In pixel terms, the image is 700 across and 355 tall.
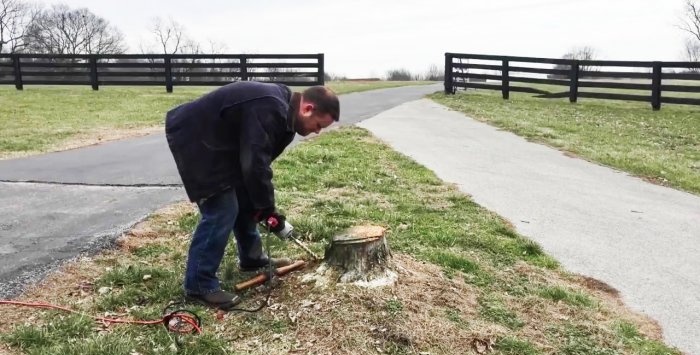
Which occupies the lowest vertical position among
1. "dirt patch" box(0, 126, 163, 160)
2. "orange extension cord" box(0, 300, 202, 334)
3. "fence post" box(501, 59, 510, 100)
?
"orange extension cord" box(0, 300, 202, 334)

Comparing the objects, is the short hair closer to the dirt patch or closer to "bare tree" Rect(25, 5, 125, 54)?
the dirt patch

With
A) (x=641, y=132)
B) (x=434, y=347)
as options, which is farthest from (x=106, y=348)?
(x=641, y=132)

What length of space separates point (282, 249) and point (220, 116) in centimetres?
160

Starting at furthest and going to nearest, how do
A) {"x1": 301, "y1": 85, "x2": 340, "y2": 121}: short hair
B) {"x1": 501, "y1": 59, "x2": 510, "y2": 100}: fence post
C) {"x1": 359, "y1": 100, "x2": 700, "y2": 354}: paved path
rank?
{"x1": 501, "y1": 59, "x2": 510, "y2": 100}: fence post, {"x1": 359, "y1": 100, "x2": 700, "y2": 354}: paved path, {"x1": 301, "y1": 85, "x2": 340, "y2": 121}: short hair

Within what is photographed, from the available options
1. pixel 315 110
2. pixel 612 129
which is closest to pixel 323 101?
pixel 315 110

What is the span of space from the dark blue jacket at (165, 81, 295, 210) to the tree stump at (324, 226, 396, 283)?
0.60m

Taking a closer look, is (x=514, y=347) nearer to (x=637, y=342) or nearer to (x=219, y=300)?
(x=637, y=342)

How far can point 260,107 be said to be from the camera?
333cm

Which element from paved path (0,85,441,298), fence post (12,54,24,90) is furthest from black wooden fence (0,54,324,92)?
paved path (0,85,441,298)

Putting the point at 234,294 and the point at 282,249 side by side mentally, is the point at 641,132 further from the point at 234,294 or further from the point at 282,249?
the point at 234,294

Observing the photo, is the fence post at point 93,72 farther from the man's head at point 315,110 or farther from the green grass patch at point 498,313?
the green grass patch at point 498,313

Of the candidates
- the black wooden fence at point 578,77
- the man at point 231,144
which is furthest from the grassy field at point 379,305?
the black wooden fence at point 578,77

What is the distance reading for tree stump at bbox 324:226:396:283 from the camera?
377 centimetres

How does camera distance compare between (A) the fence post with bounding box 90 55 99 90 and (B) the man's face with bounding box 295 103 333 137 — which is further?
(A) the fence post with bounding box 90 55 99 90
